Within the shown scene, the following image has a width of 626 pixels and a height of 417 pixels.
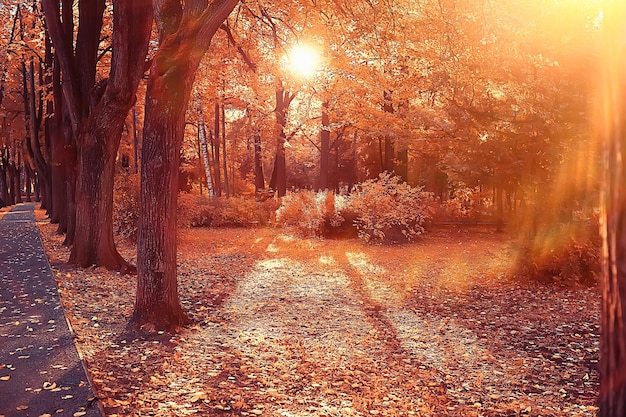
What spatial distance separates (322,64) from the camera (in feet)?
52.3

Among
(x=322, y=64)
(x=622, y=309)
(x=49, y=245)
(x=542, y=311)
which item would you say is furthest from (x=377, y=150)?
(x=622, y=309)

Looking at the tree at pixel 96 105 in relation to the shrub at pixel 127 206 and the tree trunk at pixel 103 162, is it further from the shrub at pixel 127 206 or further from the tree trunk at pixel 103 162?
the shrub at pixel 127 206

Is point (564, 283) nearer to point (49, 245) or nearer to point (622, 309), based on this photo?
point (622, 309)

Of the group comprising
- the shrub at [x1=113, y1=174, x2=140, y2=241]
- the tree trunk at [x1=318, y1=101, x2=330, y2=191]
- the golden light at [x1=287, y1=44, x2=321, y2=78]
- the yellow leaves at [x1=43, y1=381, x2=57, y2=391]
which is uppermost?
the golden light at [x1=287, y1=44, x2=321, y2=78]

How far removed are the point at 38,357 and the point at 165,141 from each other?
2.82 metres

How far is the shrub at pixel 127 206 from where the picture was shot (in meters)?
16.5

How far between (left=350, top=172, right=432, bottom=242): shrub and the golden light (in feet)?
13.1

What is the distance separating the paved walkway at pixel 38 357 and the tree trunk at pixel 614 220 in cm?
359

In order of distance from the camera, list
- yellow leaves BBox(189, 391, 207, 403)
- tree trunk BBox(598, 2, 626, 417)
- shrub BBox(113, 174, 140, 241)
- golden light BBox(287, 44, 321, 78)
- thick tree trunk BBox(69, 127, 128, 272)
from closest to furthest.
Answer: tree trunk BBox(598, 2, 626, 417)
yellow leaves BBox(189, 391, 207, 403)
thick tree trunk BBox(69, 127, 128, 272)
golden light BBox(287, 44, 321, 78)
shrub BBox(113, 174, 140, 241)

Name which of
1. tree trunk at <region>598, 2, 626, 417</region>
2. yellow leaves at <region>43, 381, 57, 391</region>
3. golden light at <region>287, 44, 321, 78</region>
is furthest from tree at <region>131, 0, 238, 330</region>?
tree trunk at <region>598, 2, 626, 417</region>

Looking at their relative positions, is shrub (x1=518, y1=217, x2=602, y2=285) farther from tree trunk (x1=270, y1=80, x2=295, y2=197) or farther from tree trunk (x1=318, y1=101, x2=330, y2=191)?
tree trunk (x1=270, y1=80, x2=295, y2=197)

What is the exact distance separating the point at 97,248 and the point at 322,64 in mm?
8214

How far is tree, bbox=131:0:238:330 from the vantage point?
6.63 meters

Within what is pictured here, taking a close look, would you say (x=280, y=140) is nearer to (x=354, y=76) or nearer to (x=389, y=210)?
(x=354, y=76)
